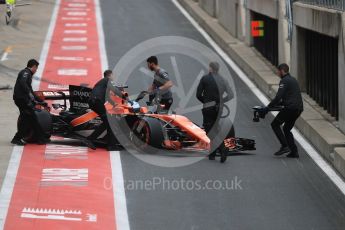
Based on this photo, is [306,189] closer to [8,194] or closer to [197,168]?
[197,168]

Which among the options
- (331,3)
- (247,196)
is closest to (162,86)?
(247,196)

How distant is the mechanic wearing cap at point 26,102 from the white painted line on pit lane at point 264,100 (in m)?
5.59

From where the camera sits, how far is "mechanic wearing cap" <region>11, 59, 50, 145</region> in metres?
18.3

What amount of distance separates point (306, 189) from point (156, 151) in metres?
3.52

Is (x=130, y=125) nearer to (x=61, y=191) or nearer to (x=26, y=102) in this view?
(x=26, y=102)

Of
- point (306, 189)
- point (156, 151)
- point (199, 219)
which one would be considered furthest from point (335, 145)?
point (199, 219)

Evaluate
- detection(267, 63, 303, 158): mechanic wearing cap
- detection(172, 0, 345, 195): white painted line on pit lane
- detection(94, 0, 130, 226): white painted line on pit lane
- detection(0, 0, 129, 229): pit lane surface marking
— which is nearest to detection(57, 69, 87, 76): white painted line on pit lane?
detection(172, 0, 345, 195): white painted line on pit lane

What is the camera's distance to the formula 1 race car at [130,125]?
17922 millimetres

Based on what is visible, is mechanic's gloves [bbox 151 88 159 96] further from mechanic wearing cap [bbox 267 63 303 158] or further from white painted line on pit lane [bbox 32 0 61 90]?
white painted line on pit lane [bbox 32 0 61 90]

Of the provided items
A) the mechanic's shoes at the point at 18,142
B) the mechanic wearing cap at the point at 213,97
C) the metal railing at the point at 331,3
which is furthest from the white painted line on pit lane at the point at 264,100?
the mechanic's shoes at the point at 18,142

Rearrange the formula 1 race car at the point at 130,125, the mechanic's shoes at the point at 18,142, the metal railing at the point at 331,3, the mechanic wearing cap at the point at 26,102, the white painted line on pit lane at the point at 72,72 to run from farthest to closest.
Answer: the white painted line on pit lane at the point at 72,72 → the metal railing at the point at 331,3 → the mechanic's shoes at the point at 18,142 → the mechanic wearing cap at the point at 26,102 → the formula 1 race car at the point at 130,125

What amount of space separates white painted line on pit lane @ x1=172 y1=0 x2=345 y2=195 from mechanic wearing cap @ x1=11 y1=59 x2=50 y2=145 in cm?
559

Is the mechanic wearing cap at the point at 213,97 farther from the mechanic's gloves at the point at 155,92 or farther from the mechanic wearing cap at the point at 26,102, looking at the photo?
the mechanic wearing cap at the point at 26,102

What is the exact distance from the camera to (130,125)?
18453 mm
